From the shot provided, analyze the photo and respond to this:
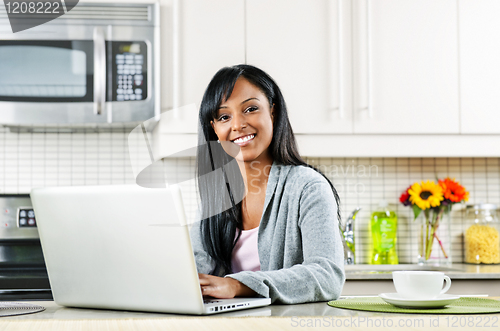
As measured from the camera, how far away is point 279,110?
1465 mm

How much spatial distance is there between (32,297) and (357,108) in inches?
54.8

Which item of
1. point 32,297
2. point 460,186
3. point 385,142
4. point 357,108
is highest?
point 357,108

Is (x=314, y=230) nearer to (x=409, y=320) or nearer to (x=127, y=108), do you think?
(x=409, y=320)

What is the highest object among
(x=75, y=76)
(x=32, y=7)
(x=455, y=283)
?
(x=32, y=7)

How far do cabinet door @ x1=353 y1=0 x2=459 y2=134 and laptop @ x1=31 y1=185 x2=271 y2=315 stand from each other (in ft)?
4.48

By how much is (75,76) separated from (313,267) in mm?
1341

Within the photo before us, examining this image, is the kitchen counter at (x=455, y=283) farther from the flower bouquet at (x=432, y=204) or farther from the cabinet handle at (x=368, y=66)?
the cabinet handle at (x=368, y=66)

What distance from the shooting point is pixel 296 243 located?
1.25m

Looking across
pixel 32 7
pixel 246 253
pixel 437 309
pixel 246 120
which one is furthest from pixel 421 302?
pixel 32 7

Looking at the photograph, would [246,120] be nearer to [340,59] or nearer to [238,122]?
[238,122]

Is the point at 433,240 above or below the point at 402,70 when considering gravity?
below

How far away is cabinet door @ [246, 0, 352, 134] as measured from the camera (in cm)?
206

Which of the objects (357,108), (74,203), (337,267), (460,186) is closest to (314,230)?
(337,267)

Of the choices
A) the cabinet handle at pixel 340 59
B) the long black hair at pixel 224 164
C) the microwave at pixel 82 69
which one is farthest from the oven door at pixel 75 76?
the cabinet handle at pixel 340 59
